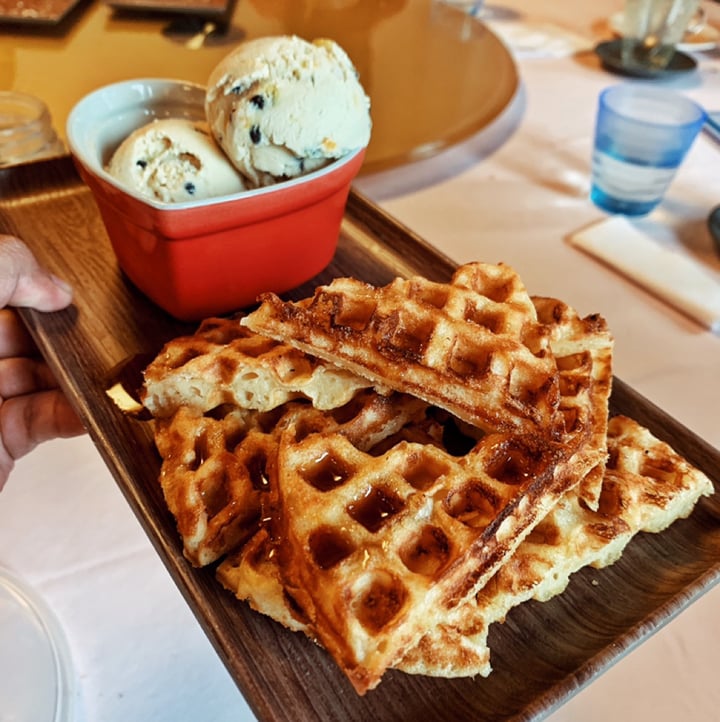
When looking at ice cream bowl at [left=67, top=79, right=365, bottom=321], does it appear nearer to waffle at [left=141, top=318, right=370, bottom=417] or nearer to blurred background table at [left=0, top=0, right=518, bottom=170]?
waffle at [left=141, top=318, right=370, bottom=417]

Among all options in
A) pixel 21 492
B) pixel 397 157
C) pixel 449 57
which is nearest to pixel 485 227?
pixel 397 157

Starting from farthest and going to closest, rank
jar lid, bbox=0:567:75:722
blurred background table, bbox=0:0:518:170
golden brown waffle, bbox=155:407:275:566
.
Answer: blurred background table, bbox=0:0:518:170 → jar lid, bbox=0:567:75:722 → golden brown waffle, bbox=155:407:275:566

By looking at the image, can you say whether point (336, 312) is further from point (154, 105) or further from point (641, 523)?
point (154, 105)

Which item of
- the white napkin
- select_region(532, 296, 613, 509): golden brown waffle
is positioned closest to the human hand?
select_region(532, 296, 613, 509): golden brown waffle

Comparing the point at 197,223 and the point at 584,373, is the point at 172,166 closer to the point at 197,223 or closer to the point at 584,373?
the point at 197,223

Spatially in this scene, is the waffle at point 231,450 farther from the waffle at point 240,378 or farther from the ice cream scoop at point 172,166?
the ice cream scoop at point 172,166
